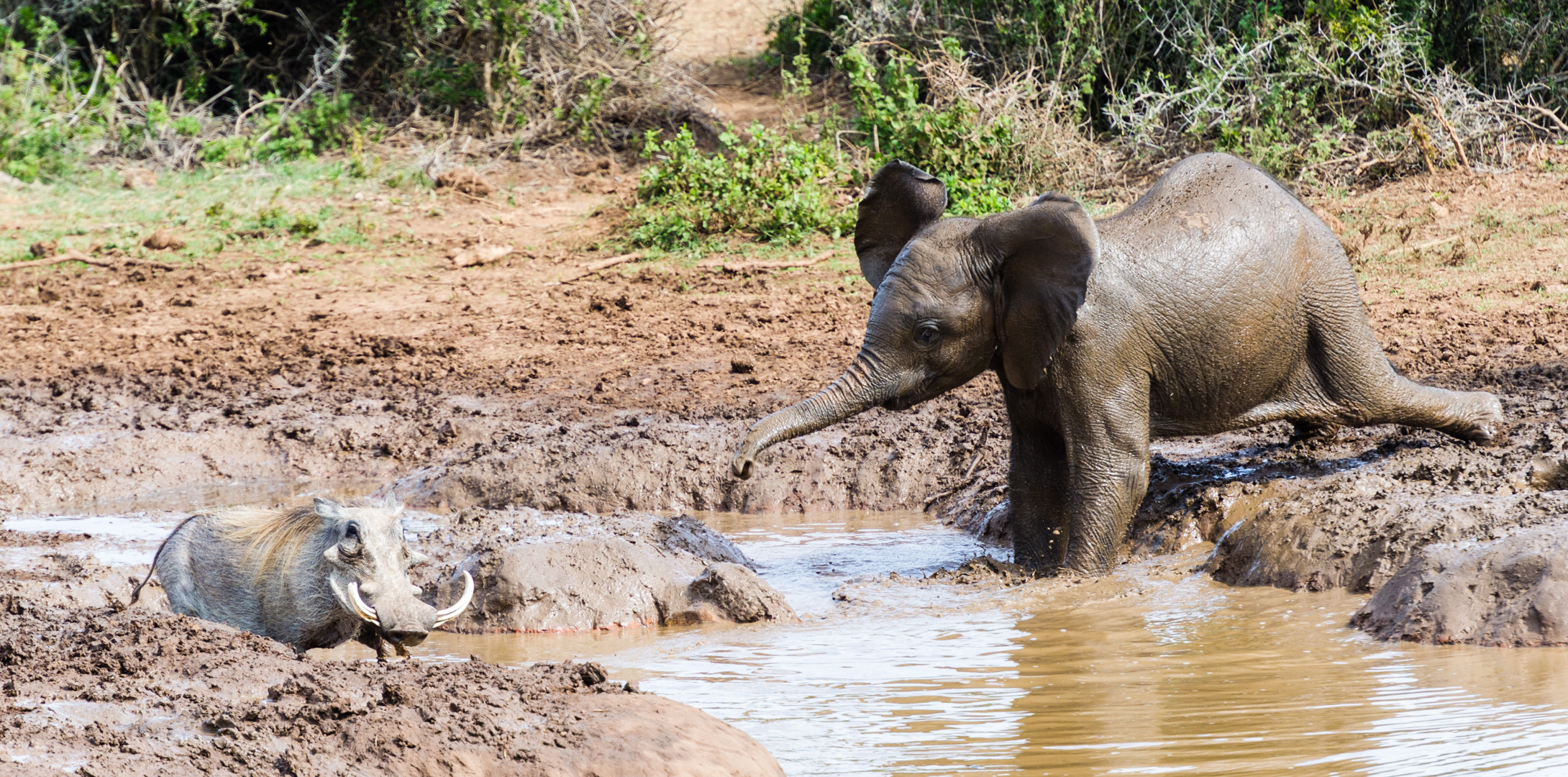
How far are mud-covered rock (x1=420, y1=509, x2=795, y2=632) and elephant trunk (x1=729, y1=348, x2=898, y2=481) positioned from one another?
0.51 m

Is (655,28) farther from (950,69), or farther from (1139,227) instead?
(1139,227)

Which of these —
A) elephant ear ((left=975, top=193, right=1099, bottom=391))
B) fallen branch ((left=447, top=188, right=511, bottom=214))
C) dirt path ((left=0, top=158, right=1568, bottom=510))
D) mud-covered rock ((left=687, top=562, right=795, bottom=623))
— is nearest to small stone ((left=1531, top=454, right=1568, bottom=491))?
dirt path ((left=0, top=158, right=1568, bottom=510))

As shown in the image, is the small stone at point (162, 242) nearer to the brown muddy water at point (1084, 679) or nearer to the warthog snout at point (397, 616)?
the brown muddy water at point (1084, 679)

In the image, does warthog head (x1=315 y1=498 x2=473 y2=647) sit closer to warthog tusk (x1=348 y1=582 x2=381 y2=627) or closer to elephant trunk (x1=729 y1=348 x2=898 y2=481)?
warthog tusk (x1=348 y1=582 x2=381 y2=627)

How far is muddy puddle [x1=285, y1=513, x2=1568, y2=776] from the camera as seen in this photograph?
13.3 ft

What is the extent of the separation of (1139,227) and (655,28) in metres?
10.1

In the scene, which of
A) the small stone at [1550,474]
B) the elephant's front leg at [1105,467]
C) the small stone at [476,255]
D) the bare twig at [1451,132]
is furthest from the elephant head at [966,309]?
the bare twig at [1451,132]

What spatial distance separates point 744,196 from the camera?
12.1 m

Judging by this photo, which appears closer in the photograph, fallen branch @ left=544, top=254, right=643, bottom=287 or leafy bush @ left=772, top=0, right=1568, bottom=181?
fallen branch @ left=544, top=254, right=643, bottom=287

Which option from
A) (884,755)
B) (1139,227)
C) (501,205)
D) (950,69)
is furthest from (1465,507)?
(501,205)

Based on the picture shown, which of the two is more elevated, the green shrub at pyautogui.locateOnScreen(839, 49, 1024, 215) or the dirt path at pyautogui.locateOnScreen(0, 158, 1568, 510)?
the green shrub at pyautogui.locateOnScreen(839, 49, 1024, 215)

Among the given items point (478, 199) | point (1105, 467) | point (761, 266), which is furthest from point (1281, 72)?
point (1105, 467)

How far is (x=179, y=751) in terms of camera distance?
3.51 metres

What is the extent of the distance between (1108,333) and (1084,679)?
4.90 ft
